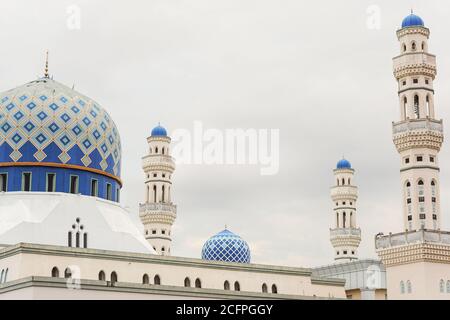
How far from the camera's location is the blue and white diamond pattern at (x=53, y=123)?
29.0m

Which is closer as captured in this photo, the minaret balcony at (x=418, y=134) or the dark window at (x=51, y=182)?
the dark window at (x=51, y=182)

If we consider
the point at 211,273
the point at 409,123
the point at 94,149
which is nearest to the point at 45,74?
the point at 94,149

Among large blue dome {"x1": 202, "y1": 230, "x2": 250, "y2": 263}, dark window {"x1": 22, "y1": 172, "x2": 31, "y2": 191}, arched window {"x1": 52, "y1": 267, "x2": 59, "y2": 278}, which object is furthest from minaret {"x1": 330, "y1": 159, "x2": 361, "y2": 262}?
arched window {"x1": 52, "y1": 267, "x2": 59, "y2": 278}

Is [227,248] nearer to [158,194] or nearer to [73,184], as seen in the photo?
[73,184]

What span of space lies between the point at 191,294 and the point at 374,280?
14.7 metres

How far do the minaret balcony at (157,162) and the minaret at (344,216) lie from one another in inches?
463

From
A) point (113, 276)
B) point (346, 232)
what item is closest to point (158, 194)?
point (346, 232)

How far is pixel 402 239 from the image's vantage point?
3300 centimetres

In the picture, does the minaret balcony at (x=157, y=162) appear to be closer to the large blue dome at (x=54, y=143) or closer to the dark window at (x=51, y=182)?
the large blue dome at (x=54, y=143)

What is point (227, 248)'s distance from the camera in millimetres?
34469

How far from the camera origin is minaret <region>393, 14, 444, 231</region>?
33.3 metres

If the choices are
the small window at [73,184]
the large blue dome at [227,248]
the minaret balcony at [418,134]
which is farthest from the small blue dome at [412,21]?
the small window at [73,184]
